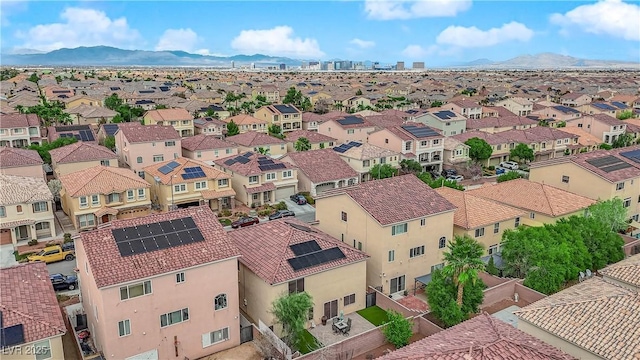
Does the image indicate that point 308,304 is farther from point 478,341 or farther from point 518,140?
point 518,140

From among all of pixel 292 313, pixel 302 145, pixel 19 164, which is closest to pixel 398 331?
pixel 292 313

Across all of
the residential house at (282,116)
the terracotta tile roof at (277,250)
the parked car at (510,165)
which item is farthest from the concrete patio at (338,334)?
the residential house at (282,116)

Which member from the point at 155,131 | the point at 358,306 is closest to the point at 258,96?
the point at 155,131

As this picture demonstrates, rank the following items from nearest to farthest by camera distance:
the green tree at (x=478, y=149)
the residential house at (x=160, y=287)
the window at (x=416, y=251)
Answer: the residential house at (x=160, y=287) < the window at (x=416, y=251) < the green tree at (x=478, y=149)

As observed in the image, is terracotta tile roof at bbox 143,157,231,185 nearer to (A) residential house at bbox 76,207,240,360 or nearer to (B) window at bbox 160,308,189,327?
(A) residential house at bbox 76,207,240,360

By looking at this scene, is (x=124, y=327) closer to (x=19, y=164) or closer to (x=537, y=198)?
(x=537, y=198)

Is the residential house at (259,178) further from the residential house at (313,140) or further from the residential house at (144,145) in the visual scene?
the residential house at (313,140)
